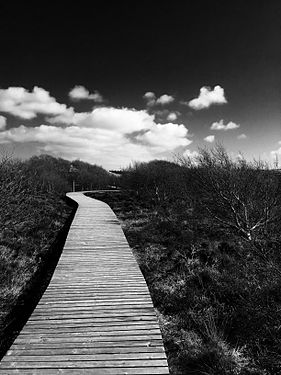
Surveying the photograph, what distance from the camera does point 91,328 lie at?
189 inches

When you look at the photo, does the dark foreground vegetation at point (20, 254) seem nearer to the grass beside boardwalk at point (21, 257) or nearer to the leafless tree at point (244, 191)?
the grass beside boardwalk at point (21, 257)

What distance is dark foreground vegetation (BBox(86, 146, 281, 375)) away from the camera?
510cm

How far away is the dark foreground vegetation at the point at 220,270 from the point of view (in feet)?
16.7

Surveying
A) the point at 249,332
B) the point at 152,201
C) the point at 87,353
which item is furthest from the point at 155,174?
the point at 87,353

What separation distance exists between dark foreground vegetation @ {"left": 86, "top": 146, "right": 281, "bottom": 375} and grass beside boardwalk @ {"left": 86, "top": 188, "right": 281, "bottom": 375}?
2cm

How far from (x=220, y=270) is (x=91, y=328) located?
5375 mm

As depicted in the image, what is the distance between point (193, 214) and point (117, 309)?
39.6 feet

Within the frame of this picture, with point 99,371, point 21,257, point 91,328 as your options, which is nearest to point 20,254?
point 21,257

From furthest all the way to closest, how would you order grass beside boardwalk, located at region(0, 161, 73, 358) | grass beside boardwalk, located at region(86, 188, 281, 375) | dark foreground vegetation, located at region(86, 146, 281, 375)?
grass beside boardwalk, located at region(0, 161, 73, 358) < dark foreground vegetation, located at region(86, 146, 281, 375) < grass beside boardwalk, located at region(86, 188, 281, 375)

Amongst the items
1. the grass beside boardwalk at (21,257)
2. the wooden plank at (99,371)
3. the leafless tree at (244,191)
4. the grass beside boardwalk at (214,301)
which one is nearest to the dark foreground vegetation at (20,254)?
the grass beside boardwalk at (21,257)

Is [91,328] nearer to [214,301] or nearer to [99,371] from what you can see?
[99,371]

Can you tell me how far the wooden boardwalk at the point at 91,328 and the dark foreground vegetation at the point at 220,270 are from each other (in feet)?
3.05

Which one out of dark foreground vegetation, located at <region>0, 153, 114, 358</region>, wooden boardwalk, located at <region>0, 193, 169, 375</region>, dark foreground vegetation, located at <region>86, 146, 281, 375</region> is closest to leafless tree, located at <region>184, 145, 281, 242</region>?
dark foreground vegetation, located at <region>86, 146, 281, 375</region>

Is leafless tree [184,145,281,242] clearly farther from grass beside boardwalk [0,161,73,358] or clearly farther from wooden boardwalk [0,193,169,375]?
grass beside boardwalk [0,161,73,358]
